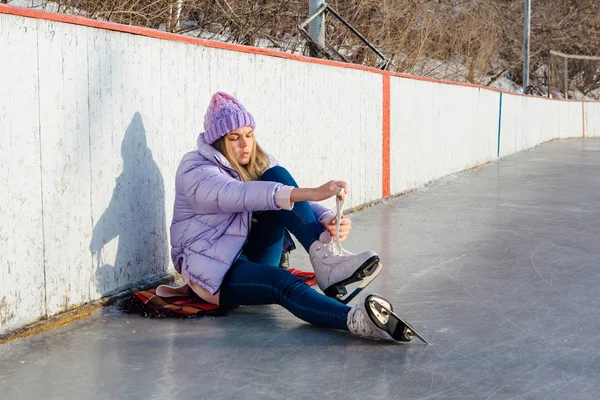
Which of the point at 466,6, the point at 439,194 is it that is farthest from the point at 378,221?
the point at 466,6

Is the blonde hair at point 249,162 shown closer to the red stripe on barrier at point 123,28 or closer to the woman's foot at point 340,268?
the woman's foot at point 340,268

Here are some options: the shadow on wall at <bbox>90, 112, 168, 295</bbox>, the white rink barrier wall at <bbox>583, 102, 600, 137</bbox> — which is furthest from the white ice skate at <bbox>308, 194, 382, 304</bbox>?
the white rink barrier wall at <bbox>583, 102, 600, 137</bbox>

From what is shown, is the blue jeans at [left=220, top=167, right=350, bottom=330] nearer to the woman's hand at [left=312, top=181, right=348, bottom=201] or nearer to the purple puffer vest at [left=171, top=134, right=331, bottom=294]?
the purple puffer vest at [left=171, top=134, right=331, bottom=294]

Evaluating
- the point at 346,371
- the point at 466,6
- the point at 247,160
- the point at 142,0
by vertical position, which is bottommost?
the point at 346,371

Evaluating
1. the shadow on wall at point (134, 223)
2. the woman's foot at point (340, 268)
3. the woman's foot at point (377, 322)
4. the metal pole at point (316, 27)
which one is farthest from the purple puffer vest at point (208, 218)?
the metal pole at point (316, 27)

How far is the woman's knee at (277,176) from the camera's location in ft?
12.1

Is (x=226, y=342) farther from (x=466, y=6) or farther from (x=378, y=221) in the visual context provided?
(x=466, y=6)

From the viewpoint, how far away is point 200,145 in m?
3.76

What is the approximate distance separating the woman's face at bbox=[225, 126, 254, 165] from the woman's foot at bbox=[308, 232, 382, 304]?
1.62 ft

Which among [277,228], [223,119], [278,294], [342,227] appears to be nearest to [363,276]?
[342,227]

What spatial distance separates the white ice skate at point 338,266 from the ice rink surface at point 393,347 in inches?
8.4

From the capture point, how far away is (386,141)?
26.9 feet

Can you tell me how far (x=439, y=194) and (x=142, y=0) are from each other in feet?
11.5

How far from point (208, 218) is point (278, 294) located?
468 mm
